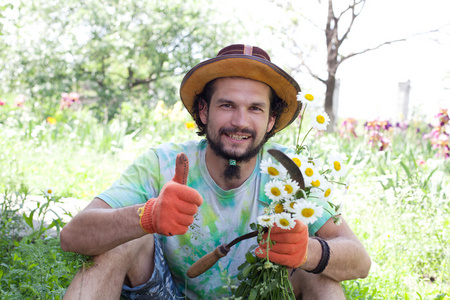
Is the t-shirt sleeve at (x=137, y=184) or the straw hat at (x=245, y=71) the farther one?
the straw hat at (x=245, y=71)

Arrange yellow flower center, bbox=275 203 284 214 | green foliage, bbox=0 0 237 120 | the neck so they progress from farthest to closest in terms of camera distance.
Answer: green foliage, bbox=0 0 237 120 < the neck < yellow flower center, bbox=275 203 284 214

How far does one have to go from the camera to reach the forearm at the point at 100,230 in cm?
156

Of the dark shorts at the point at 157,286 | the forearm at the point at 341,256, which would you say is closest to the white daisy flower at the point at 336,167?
the forearm at the point at 341,256

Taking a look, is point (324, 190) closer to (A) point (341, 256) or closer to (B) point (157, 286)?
(A) point (341, 256)

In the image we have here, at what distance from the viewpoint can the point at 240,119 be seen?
1963mm

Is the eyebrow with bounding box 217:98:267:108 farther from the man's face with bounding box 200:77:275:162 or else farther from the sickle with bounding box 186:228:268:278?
the sickle with bounding box 186:228:268:278

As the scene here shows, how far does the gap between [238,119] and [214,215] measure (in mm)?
472

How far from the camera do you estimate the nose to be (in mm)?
1957

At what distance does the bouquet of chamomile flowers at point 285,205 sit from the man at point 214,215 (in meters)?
0.11

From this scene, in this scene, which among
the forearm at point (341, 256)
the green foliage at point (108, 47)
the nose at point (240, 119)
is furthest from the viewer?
the green foliage at point (108, 47)

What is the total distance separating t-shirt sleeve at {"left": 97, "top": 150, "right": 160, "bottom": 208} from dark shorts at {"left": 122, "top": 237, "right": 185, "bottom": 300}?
0.23 meters

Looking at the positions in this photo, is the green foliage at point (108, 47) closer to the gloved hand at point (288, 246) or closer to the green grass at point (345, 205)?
the green grass at point (345, 205)

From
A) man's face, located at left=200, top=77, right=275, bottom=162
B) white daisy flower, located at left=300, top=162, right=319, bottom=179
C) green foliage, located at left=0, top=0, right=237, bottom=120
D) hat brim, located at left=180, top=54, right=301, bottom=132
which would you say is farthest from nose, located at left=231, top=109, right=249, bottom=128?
green foliage, located at left=0, top=0, right=237, bottom=120

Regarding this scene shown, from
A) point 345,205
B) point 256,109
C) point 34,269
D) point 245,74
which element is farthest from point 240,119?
point 345,205
